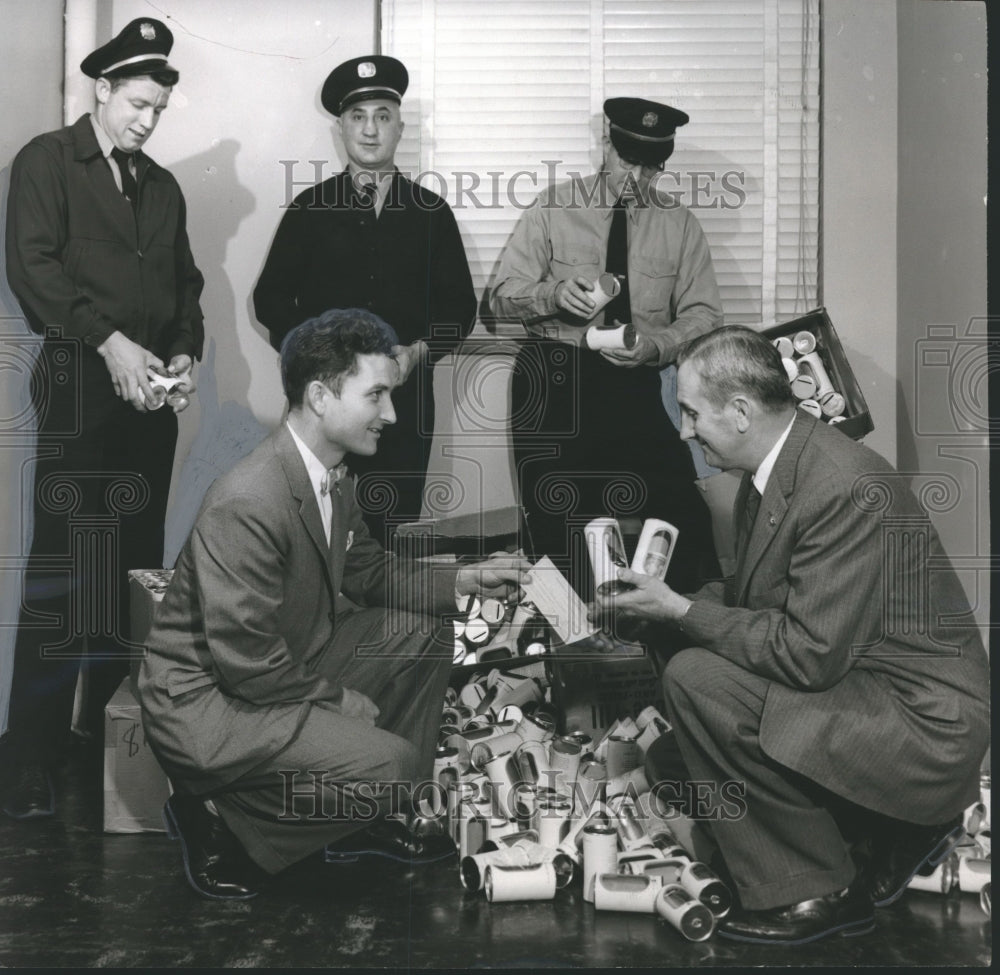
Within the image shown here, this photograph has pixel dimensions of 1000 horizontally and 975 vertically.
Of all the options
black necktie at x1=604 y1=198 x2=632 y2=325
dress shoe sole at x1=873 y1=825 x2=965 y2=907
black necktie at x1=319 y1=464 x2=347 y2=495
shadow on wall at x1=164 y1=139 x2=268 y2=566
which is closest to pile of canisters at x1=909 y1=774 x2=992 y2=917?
dress shoe sole at x1=873 y1=825 x2=965 y2=907

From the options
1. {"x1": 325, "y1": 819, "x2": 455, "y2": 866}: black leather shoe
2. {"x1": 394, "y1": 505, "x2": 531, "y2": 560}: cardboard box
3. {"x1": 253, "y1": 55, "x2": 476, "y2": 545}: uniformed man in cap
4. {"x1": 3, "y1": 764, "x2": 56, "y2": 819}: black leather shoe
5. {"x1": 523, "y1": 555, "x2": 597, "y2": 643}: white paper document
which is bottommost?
{"x1": 325, "y1": 819, "x2": 455, "y2": 866}: black leather shoe

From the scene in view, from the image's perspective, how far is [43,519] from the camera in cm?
300

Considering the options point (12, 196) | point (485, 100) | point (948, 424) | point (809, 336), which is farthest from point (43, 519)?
point (948, 424)

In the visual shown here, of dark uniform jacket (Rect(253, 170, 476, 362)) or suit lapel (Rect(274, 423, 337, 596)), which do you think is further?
dark uniform jacket (Rect(253, 170, 476, 362))

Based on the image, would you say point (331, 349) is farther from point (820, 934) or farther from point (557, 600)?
point (820, 934)

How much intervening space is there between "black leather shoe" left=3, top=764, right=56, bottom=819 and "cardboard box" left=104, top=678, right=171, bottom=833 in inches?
7.8

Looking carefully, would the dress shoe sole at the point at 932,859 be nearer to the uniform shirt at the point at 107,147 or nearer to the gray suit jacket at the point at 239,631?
the gray suit jacket at the point at 239,631

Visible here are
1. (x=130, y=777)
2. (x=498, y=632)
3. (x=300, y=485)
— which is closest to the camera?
(x=300, y=485)

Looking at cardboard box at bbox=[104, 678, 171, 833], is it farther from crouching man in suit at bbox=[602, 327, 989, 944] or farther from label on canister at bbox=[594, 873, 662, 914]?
crouching man in suit at bbox=[602, 327, 989, 944]

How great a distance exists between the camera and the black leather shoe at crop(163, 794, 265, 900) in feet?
8.63

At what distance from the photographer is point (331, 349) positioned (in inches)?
111

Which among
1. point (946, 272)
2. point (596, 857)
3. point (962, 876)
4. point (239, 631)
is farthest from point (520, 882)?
point (946, 272)

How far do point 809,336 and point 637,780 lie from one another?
120 cm

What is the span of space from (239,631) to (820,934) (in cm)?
138
